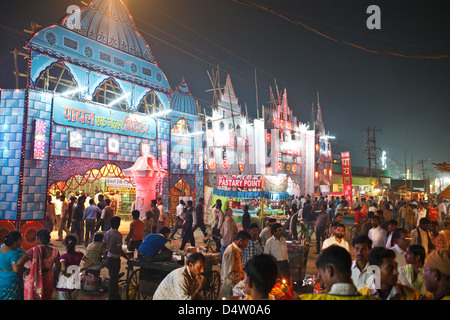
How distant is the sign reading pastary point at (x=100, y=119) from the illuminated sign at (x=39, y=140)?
877 millimetres

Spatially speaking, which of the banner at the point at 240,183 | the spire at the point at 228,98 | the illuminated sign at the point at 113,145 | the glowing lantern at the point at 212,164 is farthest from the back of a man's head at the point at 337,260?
the spire at the point at 228,98

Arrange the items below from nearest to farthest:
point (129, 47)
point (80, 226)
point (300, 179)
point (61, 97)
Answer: point (80, 226) < point (61, 97) < point (129, 47) < point (300, 179)

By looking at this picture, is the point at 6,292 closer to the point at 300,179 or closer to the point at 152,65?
the point at 152,65

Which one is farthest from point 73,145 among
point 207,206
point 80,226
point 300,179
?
point 300,179

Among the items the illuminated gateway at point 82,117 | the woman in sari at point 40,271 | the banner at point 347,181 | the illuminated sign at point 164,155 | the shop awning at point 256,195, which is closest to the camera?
the woman in sari at point 40,271

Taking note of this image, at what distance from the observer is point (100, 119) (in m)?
15.4

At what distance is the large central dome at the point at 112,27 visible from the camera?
48.9 ft

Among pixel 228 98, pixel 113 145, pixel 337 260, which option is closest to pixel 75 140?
pixel 113 145

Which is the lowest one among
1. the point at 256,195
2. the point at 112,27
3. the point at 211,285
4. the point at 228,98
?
the point at 211,285

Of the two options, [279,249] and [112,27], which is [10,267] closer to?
[279,249]

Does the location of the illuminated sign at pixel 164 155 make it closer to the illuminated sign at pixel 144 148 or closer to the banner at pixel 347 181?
the illuminated sign at pixel 144 148

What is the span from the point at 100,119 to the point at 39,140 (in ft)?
11.3
